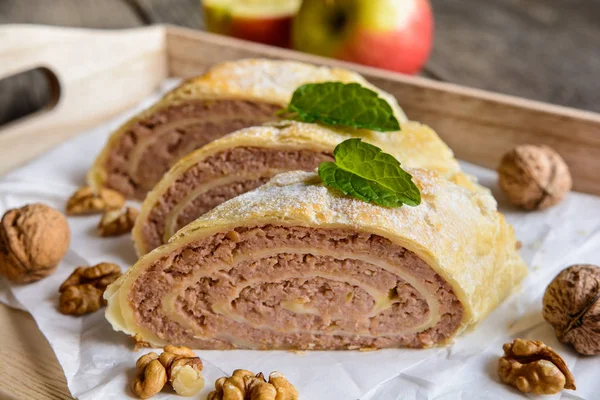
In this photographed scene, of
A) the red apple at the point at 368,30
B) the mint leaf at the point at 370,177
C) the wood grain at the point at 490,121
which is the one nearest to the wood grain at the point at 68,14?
the red apple at the point at 368,30

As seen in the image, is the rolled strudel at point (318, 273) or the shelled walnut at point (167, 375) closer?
the shelled walnut at point (167, 375)

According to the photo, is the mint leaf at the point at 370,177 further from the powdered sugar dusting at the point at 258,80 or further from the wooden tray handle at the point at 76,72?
the wooden tray handle at the point at 76,72

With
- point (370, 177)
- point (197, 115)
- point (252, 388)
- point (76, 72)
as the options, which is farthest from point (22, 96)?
point (252, 388)

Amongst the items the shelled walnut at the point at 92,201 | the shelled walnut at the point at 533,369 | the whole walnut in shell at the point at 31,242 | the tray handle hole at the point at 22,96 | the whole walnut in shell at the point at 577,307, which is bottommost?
the tray handle hole at the point at 22,96

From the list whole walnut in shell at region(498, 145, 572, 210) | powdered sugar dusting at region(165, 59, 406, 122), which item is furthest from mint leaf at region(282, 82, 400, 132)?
whole walnut in shell at region(498, 145, 572, 210)

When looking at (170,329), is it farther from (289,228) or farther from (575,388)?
(575,388)

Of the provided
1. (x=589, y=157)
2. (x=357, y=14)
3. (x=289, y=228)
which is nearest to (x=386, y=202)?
(x=289, y=228)

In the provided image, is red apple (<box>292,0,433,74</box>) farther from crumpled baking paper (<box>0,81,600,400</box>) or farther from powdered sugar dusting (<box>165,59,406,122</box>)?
crumpled baking paper (<box>0,81,600,400</box>)
